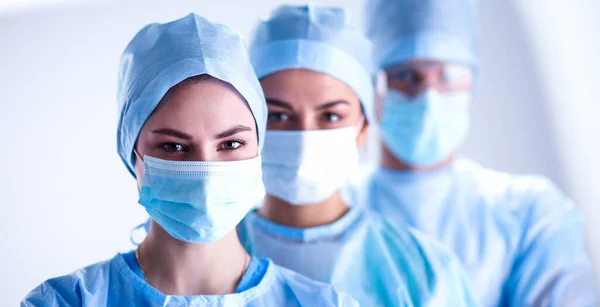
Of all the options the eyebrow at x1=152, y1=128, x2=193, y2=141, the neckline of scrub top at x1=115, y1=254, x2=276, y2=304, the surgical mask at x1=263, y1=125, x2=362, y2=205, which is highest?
the eyebrow at x1=152, y1=128, x2=193, y2=141

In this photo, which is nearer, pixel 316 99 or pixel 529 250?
pixel 316 99

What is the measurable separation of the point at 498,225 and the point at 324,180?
102 cm

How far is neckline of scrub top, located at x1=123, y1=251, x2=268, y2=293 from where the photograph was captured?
172 centimetres

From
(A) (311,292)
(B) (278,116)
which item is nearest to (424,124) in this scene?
(B) (278,116)

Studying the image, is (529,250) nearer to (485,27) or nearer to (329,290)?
(329,290)

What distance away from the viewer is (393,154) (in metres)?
2.88

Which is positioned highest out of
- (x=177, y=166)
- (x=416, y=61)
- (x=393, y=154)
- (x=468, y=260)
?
(x=416, y=61)

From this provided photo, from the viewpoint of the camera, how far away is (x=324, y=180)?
205cm

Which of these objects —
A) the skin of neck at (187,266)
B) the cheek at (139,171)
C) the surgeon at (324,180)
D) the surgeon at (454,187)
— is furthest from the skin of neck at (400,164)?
the cheek at (139,171)

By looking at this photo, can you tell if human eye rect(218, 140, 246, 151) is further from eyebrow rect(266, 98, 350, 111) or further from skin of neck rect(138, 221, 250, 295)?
eyebrow rect(266, 98, 350, 111)

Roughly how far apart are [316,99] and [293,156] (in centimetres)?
18

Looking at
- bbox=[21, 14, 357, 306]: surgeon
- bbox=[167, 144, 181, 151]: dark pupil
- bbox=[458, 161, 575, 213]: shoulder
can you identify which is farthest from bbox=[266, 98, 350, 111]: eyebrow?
bbox=[458, 161, 575, 213]: shoulder

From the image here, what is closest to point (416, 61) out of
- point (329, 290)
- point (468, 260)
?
point (468, 260)

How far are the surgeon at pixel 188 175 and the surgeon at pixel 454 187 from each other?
3.60 feet
